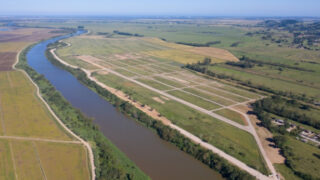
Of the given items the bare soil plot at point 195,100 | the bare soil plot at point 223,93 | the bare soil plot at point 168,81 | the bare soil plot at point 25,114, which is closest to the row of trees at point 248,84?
the bare soil plot at point 223,93

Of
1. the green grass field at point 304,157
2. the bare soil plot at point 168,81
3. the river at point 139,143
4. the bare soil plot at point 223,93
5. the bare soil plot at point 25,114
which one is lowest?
the river at point 139,143

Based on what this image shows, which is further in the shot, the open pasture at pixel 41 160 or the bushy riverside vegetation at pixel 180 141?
the bushy riverside vegetation at pixel 180 141

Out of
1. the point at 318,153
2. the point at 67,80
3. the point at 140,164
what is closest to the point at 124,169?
the point at 140,164

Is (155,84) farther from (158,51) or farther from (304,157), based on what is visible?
(158,51)

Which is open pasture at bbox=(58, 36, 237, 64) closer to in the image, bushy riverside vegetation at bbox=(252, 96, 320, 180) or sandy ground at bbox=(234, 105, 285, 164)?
bushy riverside vegetation at bbox=(252, 96, 320, 180)

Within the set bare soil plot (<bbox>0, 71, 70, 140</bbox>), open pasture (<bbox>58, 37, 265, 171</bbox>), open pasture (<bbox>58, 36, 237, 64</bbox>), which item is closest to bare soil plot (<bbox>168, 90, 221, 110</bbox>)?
open pasture (<bbox>58, 37, 265, 171</bbox>)

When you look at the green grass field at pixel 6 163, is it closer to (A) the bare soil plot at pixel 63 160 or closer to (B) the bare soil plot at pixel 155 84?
(A) the bare soil plot at pixel 63 160

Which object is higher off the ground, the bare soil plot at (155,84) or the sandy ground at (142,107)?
the bare soil plot at (155,84)
